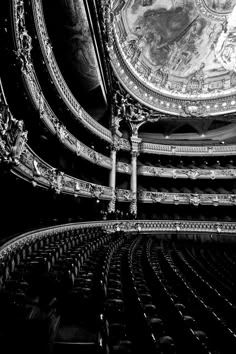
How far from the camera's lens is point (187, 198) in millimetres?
10086

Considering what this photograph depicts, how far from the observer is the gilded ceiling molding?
12.4 feet

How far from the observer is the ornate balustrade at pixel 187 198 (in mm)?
9828

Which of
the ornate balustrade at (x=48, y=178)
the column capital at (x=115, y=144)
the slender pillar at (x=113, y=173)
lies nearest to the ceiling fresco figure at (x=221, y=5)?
the column capital at (x=115, y=144)

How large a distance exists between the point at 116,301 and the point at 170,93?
10330 millimetres

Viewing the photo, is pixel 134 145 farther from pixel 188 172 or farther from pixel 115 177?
pixel 188 172

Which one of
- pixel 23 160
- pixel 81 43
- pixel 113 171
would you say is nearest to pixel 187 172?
pixel 113 171

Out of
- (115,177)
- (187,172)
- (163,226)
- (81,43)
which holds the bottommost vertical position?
(163,226)

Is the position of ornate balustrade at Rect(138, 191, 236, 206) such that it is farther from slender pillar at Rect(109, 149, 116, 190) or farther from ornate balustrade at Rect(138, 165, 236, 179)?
slender pillar at Rect(109, 149, 116, 190)

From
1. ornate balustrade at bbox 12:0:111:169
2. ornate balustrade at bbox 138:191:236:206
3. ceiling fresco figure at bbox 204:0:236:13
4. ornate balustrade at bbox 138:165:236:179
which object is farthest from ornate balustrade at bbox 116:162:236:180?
ceiling fresco figure at bbox 204:0:236:13

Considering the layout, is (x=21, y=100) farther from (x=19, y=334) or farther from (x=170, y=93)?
(x=170, y=93)

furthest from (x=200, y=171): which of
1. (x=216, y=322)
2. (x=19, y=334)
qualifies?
(x=19, y=334)

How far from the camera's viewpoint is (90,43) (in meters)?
5.53

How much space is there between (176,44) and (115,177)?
6199 mm

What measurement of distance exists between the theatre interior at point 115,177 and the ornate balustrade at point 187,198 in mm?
45
